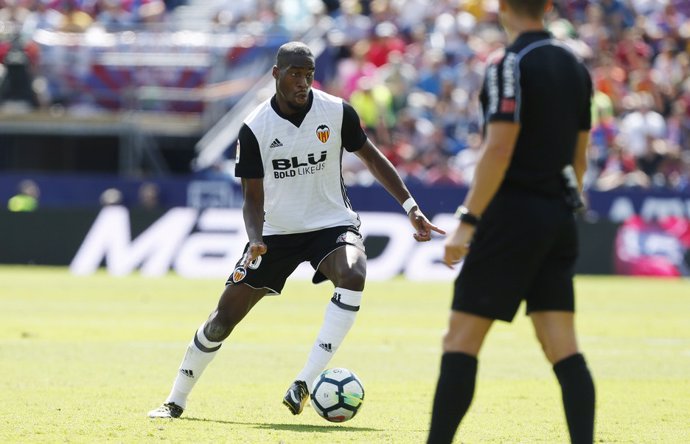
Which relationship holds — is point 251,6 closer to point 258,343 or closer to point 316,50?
point 316,50

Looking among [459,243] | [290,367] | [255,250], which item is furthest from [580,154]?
[290,367]

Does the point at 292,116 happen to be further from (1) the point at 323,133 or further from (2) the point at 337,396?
(2) the point at 337,396

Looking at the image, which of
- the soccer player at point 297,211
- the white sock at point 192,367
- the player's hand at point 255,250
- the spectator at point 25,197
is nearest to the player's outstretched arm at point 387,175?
the soccer player at point 297,211

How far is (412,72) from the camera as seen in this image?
89.7 ft

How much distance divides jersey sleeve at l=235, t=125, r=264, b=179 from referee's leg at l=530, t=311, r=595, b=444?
300 centimetres

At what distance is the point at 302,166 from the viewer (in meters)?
8.87

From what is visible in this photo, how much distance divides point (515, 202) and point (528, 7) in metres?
0.91

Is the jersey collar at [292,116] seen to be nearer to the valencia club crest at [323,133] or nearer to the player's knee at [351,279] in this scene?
the valencia club crest at [323,133]

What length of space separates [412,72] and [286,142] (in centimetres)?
1886

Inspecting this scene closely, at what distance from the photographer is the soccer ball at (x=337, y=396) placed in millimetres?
8359

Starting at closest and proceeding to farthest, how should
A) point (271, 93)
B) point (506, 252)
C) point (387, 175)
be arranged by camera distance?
1. point (506, 252)
2. point (387, 175)
3. point (271, 93)

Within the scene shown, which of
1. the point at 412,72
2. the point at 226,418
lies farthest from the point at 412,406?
the point at 412,72

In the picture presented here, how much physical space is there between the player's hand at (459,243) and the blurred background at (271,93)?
1816 centimetres

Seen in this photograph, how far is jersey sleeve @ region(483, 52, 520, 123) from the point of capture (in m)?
5.66
